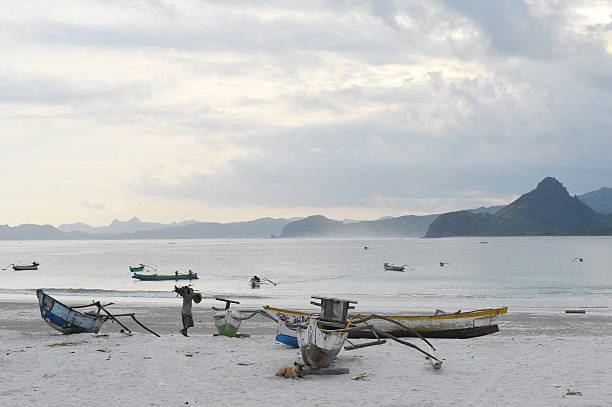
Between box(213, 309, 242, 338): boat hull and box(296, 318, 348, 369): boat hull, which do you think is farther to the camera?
box(213, 309, 242, 338): boat hull

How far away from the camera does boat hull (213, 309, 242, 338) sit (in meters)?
22.8

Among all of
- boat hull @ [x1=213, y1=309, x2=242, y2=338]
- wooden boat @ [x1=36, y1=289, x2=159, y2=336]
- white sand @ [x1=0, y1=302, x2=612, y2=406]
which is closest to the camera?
white sand @ [x1=0, y1=302, x2=612, y2=406]

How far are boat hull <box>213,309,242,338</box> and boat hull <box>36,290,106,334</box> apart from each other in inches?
196

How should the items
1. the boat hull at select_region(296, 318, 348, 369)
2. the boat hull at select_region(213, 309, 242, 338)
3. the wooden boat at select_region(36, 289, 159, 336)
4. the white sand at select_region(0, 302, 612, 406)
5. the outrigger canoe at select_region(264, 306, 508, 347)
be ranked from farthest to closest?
1. the boat hull at select_region(213, 309, 242, 338)
2. the wooden boat at select_region(36, 289, 159, 336)
3. the outrigger canoe at select_region(264, 306, 508, 347)
4. the boat hull at select_region(296, 318, 348, 369)
5. the white sand at select_region(0, 302, 612, 406)

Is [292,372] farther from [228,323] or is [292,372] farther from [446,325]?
[446,325]

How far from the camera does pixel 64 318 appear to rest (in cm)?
2278

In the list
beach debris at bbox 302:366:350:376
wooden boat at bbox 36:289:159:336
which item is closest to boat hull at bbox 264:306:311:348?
beach debris at bbox 302:366:350:376

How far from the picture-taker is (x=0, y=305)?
40.2m

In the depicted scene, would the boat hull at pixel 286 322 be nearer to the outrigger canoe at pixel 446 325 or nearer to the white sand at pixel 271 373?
the outrigger canoe at pixel 446 325

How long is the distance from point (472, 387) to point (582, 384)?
2.91 metres

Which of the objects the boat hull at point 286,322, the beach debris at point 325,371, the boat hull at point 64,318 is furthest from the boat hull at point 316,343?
the boat hull at point 64,318

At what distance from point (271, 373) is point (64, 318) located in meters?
10.9

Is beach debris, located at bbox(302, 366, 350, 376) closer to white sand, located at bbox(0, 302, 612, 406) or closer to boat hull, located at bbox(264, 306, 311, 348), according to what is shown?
white sand, located at bbox(0, 302, 612, 406)

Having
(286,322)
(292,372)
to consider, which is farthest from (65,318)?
(292,372)
